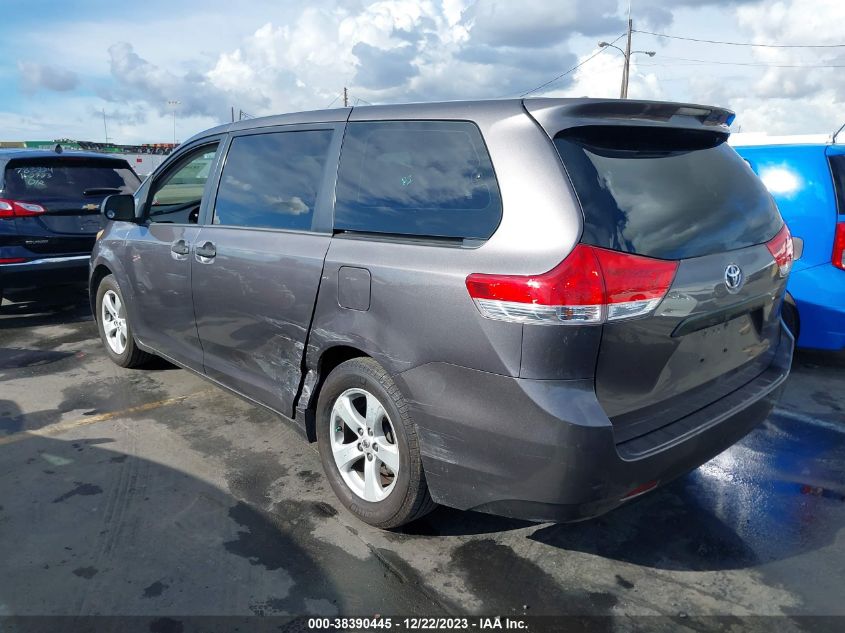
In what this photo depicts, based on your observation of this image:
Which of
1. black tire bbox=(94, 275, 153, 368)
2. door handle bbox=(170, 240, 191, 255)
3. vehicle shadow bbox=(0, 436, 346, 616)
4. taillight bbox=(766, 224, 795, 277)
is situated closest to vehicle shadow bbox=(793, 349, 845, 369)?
taillight bbox=(766, 224, 795, 277)

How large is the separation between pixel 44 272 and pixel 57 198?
797mm

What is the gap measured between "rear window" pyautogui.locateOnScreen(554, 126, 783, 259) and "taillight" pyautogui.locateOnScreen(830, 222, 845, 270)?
83.3 inches

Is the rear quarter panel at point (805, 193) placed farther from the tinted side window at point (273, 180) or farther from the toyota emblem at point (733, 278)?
the tinted side window at point (273, 180)

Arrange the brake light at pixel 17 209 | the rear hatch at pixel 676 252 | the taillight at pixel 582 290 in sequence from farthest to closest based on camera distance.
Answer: the brake light at pixel 17 209 < the rear hatch at pixel 676 252 < the taillight at pixel 582 290

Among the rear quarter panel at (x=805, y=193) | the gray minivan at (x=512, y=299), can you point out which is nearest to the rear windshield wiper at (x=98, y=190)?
the gray minivan at (x=512, y=299)

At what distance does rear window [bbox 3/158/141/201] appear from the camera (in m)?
6.47

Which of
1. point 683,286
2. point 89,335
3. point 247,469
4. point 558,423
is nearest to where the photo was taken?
point 558,423

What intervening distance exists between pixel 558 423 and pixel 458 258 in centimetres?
70

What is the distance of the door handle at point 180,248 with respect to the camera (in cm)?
397

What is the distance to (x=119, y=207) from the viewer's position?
4.58 meters

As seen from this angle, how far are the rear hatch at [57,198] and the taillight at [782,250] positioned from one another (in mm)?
6380

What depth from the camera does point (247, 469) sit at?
3.57 meters

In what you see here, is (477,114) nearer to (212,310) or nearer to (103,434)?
(212,310)

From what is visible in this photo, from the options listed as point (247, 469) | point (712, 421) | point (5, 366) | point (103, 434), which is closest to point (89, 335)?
point (5, 366)
